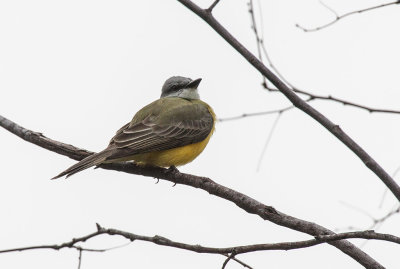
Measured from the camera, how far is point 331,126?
4.89m

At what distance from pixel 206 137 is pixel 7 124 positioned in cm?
358

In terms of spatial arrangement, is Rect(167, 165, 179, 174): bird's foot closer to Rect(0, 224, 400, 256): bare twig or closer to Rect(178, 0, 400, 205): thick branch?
A: Rect(178, 0, 400, 205): thick branch

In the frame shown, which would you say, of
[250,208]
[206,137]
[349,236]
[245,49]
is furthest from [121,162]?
[349,236]

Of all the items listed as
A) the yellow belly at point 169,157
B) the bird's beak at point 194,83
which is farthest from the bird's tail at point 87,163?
the bird's beak at point 194,83

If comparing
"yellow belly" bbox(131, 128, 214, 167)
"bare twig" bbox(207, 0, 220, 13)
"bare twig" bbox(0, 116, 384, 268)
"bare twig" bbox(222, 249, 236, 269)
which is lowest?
"bare twig" bbox(222, 249, 236, 269)

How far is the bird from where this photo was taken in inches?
300

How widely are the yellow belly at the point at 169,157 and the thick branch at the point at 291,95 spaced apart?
3411 millimetres

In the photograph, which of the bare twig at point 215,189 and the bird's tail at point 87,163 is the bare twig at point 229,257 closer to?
the bare twig at point 215,189

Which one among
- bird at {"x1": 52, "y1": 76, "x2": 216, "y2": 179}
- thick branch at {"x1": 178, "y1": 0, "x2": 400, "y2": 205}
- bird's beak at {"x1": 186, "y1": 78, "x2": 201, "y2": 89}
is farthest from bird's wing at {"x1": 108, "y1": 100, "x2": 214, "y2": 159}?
thick branch at {"x1": 178, "y1": 0, "x2": 400, "y2": 205}

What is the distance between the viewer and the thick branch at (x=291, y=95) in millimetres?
4730

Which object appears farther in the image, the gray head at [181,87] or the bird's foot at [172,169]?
the gray head at [181,87]

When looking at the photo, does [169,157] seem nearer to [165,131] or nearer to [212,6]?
[165,131]

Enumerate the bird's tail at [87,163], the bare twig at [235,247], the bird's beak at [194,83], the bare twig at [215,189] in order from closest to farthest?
the bare twig at [235,247]
the bare twig at [215,189]
the bird's tail at [87,163]
the bird's beak at [194,83]

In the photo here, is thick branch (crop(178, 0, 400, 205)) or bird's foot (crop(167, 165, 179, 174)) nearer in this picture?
thick branch (crop(178, 0, 400, 205))
